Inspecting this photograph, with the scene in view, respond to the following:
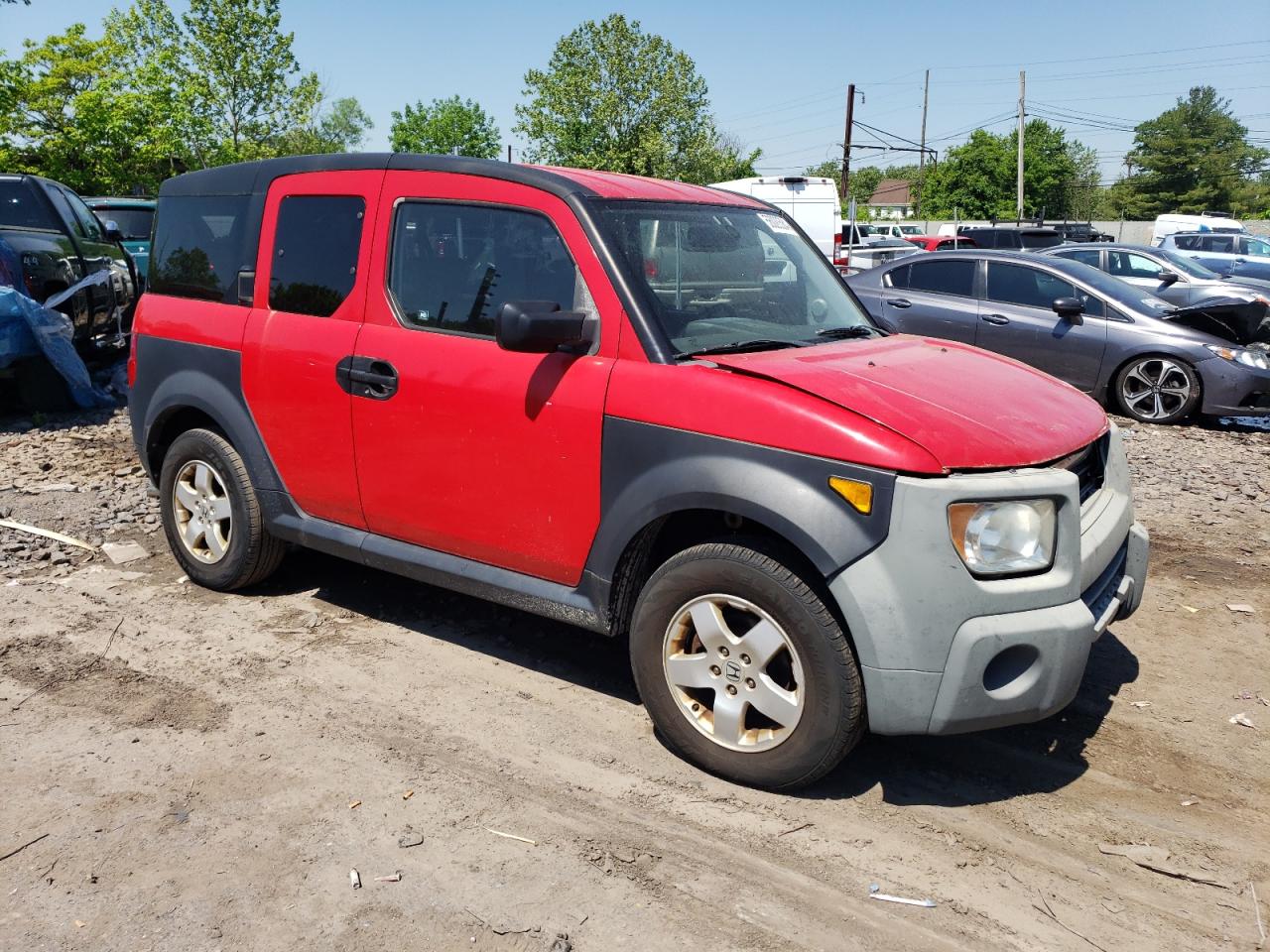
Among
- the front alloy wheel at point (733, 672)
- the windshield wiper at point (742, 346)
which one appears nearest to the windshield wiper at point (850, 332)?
the windshield wiper at point (742, 346)

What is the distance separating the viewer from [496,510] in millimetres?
3895

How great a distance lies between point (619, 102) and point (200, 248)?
34062 mm

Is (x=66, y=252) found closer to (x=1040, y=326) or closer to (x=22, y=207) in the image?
(x=22, y=207)

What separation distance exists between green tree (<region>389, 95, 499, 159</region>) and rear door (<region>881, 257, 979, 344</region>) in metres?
47.5

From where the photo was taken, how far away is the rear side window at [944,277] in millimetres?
10867

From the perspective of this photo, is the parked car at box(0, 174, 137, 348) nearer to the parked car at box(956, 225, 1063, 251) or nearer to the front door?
the front door

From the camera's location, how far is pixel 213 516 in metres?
5.04

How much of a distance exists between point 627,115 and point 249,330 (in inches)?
1362

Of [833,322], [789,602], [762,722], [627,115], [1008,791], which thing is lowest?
[1008,791]

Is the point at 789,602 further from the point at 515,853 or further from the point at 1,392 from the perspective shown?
the point at 1,392

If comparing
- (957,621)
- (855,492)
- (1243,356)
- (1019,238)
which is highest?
(1019,238)

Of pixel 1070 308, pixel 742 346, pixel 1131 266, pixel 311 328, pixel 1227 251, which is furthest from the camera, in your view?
pixel 1227 251

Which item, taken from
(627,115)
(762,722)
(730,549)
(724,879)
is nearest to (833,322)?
(730,549)

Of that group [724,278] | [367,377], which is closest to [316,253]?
[367,377]
